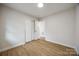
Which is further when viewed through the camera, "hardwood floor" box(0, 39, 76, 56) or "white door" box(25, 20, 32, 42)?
"white door" box(25, 20, 32, 42)

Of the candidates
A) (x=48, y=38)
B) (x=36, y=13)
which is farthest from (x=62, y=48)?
(x=36, y=13)

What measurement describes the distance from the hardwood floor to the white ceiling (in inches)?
24.2

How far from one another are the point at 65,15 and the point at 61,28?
279 mm

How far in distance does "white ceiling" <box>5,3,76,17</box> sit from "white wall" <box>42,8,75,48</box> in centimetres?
10

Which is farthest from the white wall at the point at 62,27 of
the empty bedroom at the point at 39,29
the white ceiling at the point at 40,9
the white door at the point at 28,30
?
the white door at the point at 28,30

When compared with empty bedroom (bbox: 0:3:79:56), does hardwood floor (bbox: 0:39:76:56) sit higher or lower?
lower

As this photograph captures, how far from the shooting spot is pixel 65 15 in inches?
74.4

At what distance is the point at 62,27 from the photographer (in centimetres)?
193

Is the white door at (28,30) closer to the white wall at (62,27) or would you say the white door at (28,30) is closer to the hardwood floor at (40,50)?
the hardwood floor at (40,50)

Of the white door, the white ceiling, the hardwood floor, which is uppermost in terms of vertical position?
the white ceiling

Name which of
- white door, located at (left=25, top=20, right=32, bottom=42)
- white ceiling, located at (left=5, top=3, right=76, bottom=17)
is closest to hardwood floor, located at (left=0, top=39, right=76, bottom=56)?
white door, located at (left=25, top=20, right=32, bottom=42)

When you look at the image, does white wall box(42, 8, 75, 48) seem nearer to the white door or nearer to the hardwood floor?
the hardwood floor

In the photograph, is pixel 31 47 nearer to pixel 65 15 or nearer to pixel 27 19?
pixel 27 19

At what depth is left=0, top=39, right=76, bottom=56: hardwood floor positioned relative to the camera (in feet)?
6.06
